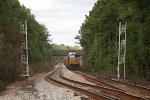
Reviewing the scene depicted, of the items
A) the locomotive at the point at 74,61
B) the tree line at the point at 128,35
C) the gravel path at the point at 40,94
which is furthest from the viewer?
the locomotive at the point at 74,61

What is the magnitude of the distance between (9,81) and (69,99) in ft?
50.6

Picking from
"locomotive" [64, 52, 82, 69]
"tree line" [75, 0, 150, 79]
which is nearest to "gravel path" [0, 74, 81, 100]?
"tree line" [75, 0, 150, 79]

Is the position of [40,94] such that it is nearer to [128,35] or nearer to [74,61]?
[128,35]

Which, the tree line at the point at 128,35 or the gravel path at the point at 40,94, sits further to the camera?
the tree line at the point at 128,35

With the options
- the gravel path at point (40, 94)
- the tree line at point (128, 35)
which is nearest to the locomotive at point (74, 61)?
the tree line at point (128, 35)

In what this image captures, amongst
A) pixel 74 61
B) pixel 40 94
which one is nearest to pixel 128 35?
pixel 40 94

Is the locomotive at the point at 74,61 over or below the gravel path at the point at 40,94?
over


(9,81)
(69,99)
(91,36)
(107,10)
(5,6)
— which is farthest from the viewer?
(91,36)

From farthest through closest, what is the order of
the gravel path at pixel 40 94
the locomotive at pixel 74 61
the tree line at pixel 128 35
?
1. the locomotive at pixel 74 61
2. the tree line at pixel 128 35
3. the gravel path at pixel 40 94

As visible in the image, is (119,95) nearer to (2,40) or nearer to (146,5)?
(2,40)

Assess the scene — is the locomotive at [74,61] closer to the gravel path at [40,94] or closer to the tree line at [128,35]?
the tree line at [128,35]

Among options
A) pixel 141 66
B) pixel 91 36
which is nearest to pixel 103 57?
pixel 91 36

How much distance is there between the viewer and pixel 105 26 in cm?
6919

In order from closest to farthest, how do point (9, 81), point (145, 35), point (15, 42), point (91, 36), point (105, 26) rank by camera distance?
point (9, 81) → point (145, 35) → point (15, 42) → point (105, 26) → point (91, 36)
